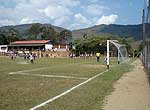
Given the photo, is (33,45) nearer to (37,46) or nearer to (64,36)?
(37,46)

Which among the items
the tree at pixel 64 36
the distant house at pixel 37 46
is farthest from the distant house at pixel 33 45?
the tree at pixel 64 36

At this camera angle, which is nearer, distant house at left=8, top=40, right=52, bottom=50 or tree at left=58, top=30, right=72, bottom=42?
distant house at left=8, top=40, right=52, bottom=50

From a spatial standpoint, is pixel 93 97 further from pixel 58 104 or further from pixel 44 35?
pixel 44 35

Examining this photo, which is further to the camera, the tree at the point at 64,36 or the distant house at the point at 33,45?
the tree at the point at 64,36

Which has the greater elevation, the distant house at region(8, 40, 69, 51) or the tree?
the tree

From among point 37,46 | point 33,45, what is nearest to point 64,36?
point 37,46

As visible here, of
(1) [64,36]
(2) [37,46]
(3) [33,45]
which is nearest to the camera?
(2) [37,46]

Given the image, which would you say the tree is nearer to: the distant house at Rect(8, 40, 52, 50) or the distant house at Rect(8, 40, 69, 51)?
the distant house at Rect(8, 40, 69, 51)

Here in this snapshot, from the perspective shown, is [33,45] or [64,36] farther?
[64,36]

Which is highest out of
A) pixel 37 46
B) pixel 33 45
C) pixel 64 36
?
pixel 64 36

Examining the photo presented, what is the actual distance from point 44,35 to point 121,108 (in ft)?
507

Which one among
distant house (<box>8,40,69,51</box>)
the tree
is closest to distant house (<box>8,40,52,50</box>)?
distant house (<box>8,40,69,51</box>)

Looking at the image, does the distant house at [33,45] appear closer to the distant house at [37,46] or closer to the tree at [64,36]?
the distant house at [37,46]

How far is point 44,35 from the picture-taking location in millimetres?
163375
